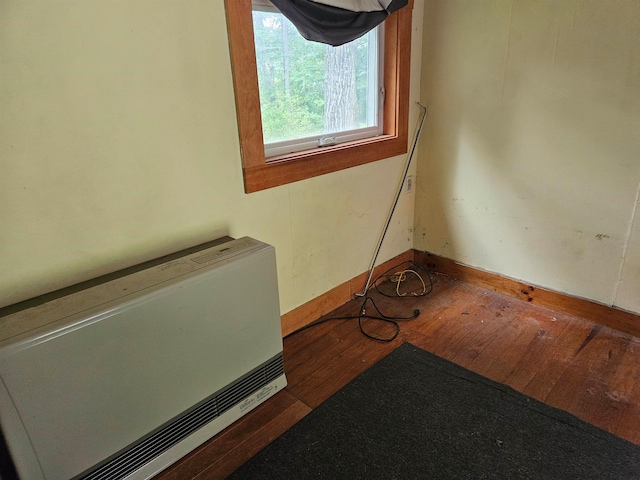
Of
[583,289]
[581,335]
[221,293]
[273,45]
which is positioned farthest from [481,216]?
[221,293]

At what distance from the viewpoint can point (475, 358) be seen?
73.9 inches

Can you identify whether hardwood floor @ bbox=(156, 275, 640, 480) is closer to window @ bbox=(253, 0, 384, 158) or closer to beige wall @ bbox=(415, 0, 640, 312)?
beige wall @ bbox=(415, 0, 640, 312)

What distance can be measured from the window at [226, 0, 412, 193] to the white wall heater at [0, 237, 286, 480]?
39 centimetres

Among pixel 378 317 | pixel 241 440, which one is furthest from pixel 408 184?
pixel 241 440

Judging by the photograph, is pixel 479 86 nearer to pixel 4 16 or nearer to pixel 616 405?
pixel 616 405

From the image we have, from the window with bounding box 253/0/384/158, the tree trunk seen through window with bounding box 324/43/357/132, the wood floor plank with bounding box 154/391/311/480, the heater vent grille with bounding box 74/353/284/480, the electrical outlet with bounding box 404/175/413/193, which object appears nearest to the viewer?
the heater vent grille with bounding box 74/353/284/480

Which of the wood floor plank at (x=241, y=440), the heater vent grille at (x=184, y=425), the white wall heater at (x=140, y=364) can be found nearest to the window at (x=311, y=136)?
the white wall heater at (x=140, y=364)

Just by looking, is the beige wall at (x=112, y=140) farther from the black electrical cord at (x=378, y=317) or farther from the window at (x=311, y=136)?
the black electrical cord at (x=378, y=317)

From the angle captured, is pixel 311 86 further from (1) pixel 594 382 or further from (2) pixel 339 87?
(1) pixel 594 382

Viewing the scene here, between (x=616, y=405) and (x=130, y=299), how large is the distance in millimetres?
1811

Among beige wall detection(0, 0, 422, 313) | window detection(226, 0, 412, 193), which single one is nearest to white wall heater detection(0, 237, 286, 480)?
beige wall detection(0, 0, 422, 313)

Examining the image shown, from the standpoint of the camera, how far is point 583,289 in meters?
2.11

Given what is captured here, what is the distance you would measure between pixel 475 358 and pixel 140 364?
1426mm

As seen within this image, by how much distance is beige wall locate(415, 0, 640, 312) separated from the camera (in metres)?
1.81
